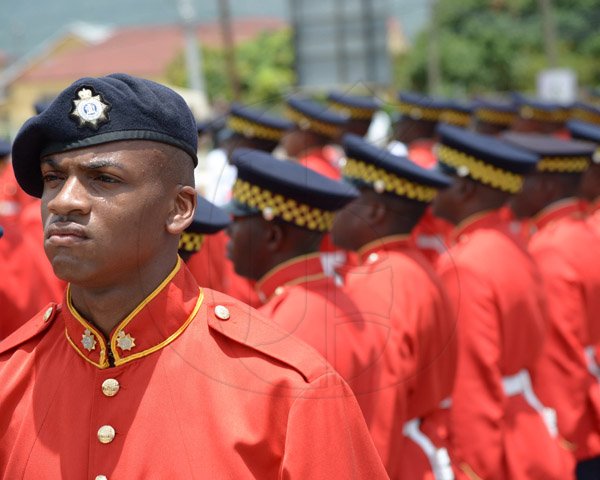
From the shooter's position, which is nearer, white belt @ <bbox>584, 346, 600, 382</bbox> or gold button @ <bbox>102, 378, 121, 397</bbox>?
gold button @ <bbox>102, 378, 121, 397</bbox>

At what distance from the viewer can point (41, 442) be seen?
2543 mm

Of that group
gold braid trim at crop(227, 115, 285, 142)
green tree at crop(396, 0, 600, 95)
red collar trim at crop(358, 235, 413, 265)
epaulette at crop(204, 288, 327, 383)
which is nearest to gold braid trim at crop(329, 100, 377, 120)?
gold braid trim at crop(227, 115, 285, 142)

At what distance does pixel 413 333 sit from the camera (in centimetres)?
411

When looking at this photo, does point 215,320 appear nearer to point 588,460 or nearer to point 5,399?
point 5,399

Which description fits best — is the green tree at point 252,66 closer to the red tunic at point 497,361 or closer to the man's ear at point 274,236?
the red tunic at point 497,361

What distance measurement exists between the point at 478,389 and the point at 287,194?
134cm

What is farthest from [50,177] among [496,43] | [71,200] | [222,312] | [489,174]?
[496,43]

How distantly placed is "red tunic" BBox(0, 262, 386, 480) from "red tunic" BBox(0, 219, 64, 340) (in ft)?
6.09

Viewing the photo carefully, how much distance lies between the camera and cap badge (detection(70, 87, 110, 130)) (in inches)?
96.6

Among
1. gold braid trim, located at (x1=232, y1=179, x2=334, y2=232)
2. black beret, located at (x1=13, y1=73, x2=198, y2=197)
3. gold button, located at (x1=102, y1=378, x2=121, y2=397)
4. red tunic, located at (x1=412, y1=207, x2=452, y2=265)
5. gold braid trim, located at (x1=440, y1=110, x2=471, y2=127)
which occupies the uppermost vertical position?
black beret, located at (x1=13, y1=73, x2=198, y2=197)

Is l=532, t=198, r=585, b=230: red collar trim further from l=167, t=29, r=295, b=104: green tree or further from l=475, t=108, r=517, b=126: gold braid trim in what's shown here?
l=167, t=29, r=295, b=104: green tree

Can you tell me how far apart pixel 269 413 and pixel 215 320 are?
11.2 inches

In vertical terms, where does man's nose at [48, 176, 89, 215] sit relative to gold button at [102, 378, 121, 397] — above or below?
above

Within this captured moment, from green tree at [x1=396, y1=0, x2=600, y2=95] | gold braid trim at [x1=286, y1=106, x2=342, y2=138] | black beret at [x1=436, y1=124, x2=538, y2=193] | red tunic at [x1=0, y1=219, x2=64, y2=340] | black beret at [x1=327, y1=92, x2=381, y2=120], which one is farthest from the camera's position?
green tree at [x1=396, y1=0, x2=600, y2=95]
